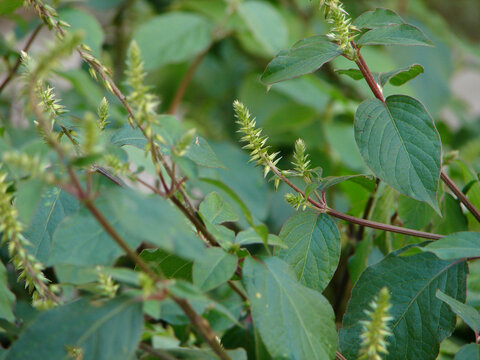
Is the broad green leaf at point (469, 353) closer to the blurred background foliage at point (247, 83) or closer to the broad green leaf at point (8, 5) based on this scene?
the blurred background foliage at point (247, 83)

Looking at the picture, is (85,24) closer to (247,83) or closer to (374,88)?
(247,83)

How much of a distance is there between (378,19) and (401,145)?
4.5 inches

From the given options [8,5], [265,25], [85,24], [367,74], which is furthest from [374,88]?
[265,25]

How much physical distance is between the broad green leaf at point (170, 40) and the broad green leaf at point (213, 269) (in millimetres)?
1133

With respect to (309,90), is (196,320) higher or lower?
higher

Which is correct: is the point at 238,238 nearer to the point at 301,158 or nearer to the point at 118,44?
the point at 301,158

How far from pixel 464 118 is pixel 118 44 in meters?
1.35

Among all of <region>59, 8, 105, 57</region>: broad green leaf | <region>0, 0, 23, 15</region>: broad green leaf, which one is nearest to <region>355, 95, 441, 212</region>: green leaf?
<region>0, 0, 23, 15</region>: broad green leaf

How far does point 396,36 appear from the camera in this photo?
45 cm

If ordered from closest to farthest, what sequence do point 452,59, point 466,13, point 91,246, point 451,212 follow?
point 91,246 < point 451,212 < point 452,59 < point 466,13

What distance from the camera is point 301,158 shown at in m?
0.45

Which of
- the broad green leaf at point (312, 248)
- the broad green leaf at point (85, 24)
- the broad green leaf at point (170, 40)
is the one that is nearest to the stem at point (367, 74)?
the broad green leaf at point (312, 248)

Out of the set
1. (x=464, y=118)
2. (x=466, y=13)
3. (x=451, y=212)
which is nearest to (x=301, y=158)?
(x=451, y=212)

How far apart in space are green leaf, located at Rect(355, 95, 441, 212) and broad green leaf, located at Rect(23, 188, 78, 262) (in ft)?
0.81
